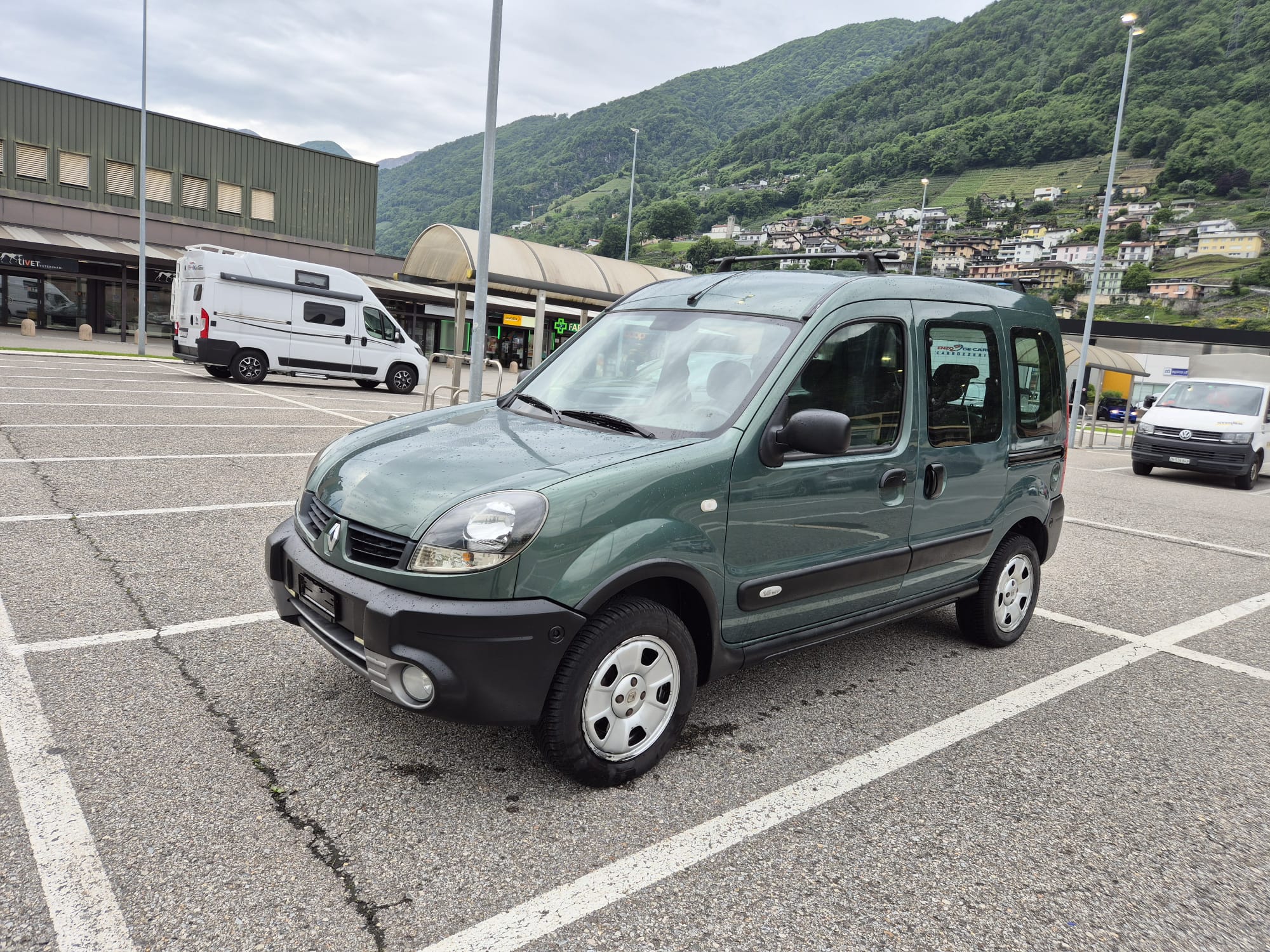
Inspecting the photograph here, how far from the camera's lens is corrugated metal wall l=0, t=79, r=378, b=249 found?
1201 inches

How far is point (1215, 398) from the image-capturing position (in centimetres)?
1477

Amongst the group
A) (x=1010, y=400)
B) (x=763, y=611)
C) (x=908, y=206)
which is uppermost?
(x=908, y=206)

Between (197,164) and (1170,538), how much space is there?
36.5 metres

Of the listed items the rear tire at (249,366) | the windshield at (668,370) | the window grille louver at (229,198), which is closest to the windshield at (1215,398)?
the windshield at (668,370)

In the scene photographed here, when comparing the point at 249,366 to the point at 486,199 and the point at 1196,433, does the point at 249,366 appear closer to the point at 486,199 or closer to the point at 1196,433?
the point at 486,199

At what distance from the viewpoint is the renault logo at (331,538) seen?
9.53ft

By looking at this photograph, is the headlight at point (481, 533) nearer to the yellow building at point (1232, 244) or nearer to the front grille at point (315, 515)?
the front grille at point (315, 515)

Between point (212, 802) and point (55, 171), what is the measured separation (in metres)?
36.9

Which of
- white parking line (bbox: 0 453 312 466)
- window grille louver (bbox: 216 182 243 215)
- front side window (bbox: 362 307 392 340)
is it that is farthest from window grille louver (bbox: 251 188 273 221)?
white parking line (bbox: 0 453 312 466)

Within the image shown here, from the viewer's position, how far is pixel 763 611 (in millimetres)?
3270

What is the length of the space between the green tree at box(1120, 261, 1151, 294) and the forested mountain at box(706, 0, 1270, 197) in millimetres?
20601

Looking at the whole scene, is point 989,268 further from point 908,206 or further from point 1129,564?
point 1129,564

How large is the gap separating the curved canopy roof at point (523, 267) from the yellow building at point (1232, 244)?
8521 centimetres

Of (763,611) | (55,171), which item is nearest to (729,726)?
(763,611)
